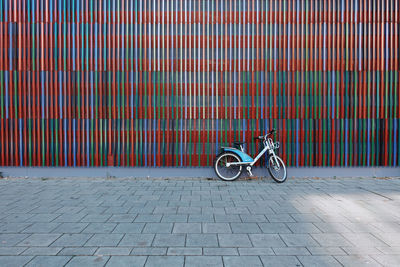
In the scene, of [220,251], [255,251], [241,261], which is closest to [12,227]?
[220,251]

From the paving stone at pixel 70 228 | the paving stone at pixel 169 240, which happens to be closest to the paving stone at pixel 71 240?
the paving stone at pixel 70 228

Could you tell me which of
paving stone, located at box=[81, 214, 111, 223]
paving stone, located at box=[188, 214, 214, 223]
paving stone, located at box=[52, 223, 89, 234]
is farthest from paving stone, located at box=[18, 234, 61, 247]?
paving stone, located at box=[188, 214, 214, 223]

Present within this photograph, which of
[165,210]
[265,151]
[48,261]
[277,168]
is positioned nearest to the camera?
[48,261]

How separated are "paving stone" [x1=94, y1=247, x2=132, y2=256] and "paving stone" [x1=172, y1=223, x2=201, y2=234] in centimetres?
73

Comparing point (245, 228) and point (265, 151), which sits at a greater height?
point (265, 151)

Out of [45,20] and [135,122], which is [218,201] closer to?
[135,122]

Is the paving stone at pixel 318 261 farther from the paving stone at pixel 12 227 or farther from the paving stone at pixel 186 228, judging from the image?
the paving stone at pixel 12 227

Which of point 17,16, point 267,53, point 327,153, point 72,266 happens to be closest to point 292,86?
point 267,53

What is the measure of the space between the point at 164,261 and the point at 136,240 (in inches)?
26.3

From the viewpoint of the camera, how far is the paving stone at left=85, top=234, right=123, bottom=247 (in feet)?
10.2

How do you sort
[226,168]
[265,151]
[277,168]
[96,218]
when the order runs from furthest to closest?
1. [226,168]
2. [265,151]
3. [277,168]
4. [96,218]

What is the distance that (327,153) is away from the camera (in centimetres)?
706

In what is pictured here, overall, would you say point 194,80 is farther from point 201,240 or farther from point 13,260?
point 13,260

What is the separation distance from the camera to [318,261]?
2699mm
